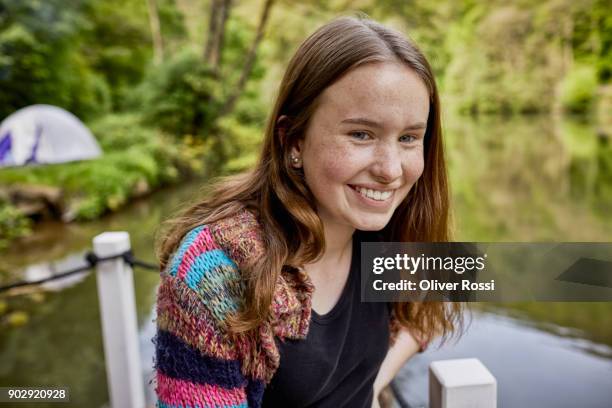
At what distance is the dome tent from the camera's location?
19.0 ft

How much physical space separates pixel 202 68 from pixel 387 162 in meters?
7.20

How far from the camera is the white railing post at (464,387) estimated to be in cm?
66

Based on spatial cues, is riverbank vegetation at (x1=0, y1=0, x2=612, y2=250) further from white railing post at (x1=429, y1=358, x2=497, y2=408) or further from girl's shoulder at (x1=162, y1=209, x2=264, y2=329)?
white railing post at (x1=429, y1=358, x2=497, y2=408)

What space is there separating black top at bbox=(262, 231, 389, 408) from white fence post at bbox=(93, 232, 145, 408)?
2.06 feet

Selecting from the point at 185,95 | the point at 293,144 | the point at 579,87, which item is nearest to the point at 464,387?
the point at 293,144

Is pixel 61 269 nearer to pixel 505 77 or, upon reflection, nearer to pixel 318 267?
pixel 318 267

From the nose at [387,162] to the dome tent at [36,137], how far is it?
611cm

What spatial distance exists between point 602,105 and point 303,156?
43.6ft

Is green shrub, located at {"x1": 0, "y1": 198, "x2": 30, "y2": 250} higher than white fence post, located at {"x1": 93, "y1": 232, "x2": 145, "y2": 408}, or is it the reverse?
green shrub, located at {"x1": 0, "y1": 198, "x2": 30, "y2": 250}

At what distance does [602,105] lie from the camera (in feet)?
38.2

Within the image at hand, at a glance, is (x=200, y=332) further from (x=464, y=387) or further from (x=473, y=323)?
(x=473, y=323)

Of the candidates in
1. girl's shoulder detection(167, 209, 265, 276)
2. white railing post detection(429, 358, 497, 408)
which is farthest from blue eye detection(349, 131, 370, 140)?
white railing post detection(429, 358, 497, 408)

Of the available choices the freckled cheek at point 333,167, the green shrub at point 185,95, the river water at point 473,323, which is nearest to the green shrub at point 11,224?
the river water at point 473,323

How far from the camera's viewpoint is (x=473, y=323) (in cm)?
395
